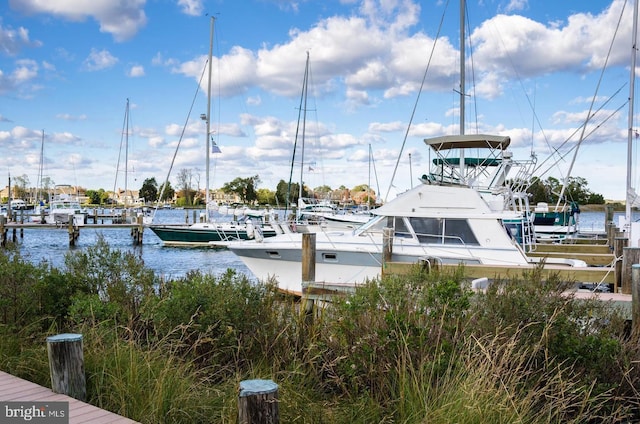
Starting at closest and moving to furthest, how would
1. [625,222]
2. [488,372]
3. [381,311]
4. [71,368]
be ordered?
[488,372] < [71,368] < [381,311] < [625,222]

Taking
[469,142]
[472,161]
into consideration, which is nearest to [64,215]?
[472,161]

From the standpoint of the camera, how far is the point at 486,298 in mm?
6547

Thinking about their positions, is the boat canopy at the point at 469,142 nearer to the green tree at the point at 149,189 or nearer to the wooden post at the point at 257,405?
the wooden post at the point at 257,405

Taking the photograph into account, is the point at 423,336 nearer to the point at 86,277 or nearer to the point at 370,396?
the point at 370,396

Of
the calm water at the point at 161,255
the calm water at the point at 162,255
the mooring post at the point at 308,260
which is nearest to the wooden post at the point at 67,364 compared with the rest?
the mooring post at the point at 308,260

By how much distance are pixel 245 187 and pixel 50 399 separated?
Answer: 12122cm

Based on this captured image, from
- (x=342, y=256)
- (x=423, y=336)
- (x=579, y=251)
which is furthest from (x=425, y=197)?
(x=423, y=336)

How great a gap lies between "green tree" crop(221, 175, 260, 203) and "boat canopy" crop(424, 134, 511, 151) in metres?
110

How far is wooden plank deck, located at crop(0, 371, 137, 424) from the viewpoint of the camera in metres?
4.81

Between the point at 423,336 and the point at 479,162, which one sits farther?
the point at 479,162

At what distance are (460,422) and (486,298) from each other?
2.37 metres

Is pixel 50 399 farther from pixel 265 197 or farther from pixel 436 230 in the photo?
pixel 265 197

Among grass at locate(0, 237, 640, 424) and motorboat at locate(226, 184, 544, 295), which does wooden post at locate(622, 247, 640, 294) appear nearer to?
grass at locate(0, 237, 640, 424)

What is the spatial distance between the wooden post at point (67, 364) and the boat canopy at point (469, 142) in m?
12.9
